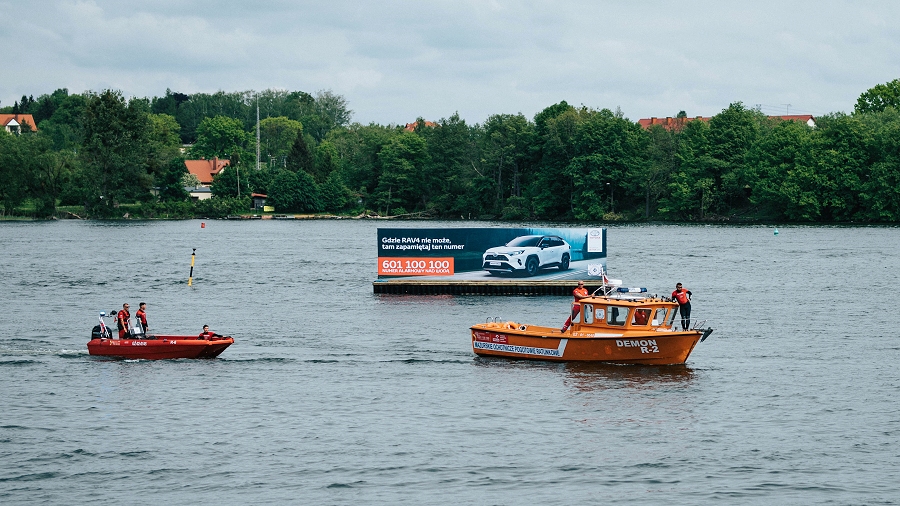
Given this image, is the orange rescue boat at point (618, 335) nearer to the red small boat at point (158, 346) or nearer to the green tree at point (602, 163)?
the red small boat at point (158, 346)

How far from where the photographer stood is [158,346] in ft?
148

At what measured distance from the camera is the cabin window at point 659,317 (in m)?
41.3

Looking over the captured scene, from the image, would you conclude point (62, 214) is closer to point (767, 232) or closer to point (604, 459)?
point (767, 232)

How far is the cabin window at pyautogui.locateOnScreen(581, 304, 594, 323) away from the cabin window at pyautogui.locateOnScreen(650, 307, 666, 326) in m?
2.38

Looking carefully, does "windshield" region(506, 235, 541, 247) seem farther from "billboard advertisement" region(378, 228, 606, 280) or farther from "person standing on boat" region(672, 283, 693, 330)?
"person standing on boat" region(672, 283, 693, 330)

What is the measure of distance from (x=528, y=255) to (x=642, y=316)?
2503 cm

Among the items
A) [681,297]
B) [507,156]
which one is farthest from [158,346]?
[507,156]

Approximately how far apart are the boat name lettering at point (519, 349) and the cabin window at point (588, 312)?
1.77m

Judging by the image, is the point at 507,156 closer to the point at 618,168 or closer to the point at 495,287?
the point at 618,168

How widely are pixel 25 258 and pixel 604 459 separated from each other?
288ft

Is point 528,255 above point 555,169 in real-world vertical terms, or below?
below

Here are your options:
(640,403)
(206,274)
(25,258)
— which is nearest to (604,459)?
(640,403)

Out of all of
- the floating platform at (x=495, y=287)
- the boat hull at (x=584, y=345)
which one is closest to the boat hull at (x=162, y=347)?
the boat hull at (x=584, y=345)

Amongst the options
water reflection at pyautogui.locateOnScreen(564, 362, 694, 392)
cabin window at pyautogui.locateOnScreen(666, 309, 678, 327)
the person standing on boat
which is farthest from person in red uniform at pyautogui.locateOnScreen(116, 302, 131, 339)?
the person standing on boat
